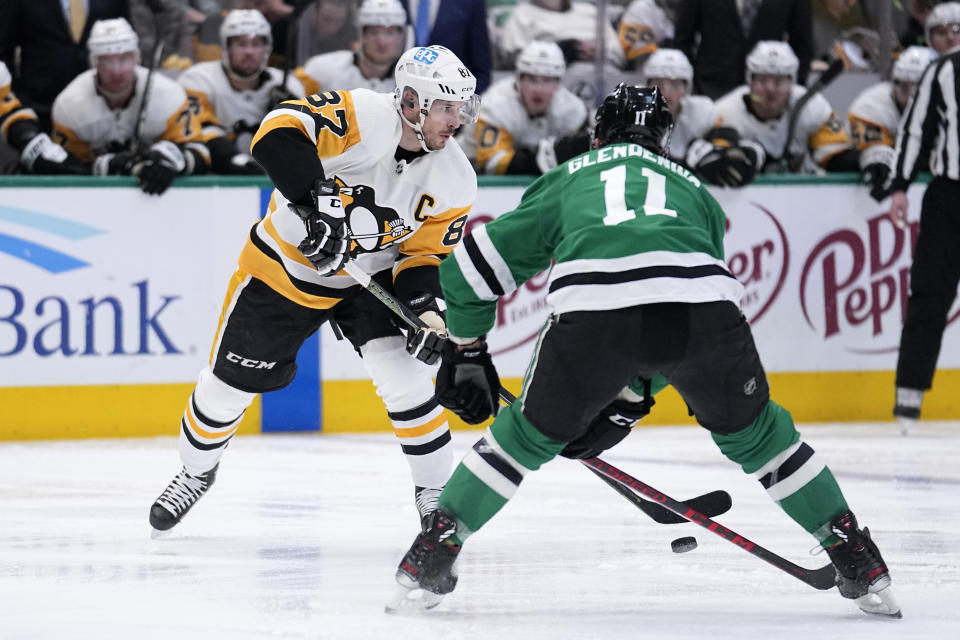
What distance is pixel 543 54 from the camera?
5703mm

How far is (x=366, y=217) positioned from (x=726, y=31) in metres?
3.36

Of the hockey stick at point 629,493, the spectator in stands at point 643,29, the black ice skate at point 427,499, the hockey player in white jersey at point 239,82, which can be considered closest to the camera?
the hockey stick at point 629,493

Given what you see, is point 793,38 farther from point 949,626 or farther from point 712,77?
point 949,626

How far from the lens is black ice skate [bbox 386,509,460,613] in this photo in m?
2.50

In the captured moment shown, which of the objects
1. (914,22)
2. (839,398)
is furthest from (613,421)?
(914,22)

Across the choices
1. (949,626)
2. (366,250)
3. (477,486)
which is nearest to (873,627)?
(949,626)

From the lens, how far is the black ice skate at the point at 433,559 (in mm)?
2496

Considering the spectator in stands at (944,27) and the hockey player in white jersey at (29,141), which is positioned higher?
the spectator in stands at (944,27)

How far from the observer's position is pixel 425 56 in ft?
10.1

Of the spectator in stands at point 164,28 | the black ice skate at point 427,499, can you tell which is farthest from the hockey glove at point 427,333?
the spectator in stands at point 164,28

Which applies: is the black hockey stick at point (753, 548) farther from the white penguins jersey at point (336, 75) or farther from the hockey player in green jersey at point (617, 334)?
the white penguins jersey at point (336, 75)

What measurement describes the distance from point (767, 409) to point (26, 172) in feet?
11.6

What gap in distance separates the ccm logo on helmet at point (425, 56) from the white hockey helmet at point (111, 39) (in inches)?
101

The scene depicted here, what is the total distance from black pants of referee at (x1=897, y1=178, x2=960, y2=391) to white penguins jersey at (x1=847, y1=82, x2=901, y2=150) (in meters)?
0.77
